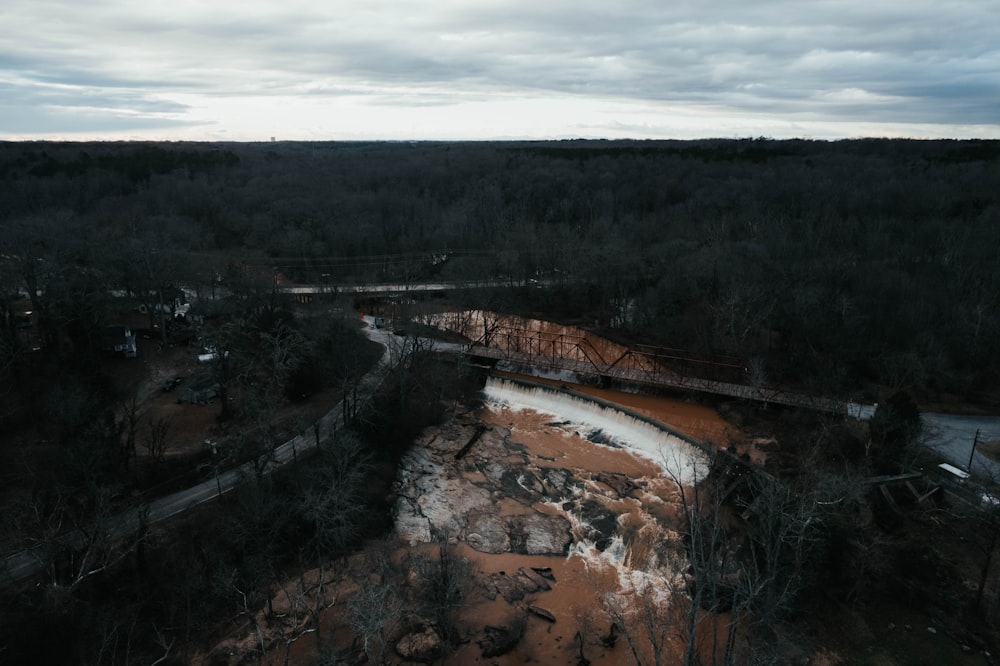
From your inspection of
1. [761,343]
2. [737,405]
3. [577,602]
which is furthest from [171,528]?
[761,343]

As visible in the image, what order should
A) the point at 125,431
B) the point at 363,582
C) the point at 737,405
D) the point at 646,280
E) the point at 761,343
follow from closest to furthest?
the point at 363,582, the point at 125,431, the point at 737,405, the point at 761,343, the point at 646,280

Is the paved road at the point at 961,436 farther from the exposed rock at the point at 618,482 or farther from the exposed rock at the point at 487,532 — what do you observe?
the exposed rock at the point at 487,532

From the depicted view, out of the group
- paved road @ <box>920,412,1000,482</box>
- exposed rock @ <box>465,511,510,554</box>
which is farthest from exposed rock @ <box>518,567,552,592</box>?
paved road @ <box>920,412,1000,482</box>

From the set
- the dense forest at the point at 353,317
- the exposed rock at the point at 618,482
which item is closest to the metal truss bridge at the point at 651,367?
the dense forest at the point at 353,317

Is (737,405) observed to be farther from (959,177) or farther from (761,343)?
(959,177)

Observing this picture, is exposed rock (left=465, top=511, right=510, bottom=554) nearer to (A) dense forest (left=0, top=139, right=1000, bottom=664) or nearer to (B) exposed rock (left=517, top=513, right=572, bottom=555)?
(B) exposed rock (left=517, top=513, right=572, bottom=555)
